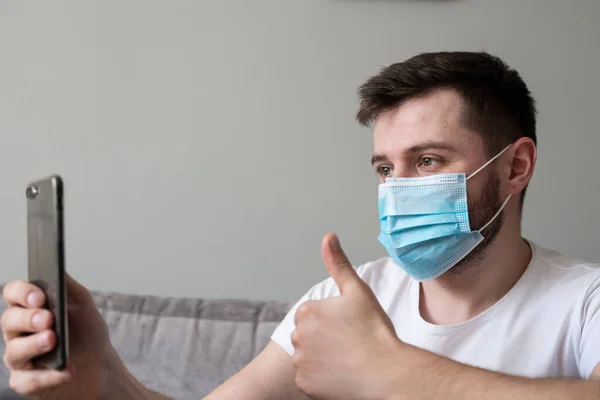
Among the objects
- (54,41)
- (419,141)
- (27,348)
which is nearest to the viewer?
(27,348)

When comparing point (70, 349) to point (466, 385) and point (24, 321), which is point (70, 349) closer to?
point (24, 321)

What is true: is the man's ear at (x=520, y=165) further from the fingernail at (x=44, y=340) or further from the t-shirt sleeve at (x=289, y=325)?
the fingernail at (x=44, y=340)

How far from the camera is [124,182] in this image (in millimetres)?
1708

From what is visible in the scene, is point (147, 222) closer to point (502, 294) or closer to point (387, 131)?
point (387, 131)

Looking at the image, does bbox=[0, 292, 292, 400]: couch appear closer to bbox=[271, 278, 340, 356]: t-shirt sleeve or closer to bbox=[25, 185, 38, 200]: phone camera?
bbox=[271, 278, 340, 356]: t-shirt sleeve

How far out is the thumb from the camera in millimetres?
745

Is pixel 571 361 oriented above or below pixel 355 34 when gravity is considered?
below

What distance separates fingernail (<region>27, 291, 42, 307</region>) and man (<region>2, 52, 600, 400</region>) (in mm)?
131

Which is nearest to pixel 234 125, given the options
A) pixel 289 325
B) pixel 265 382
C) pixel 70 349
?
pixel 289 325

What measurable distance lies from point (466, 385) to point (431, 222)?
0.42 m

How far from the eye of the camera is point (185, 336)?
146cm

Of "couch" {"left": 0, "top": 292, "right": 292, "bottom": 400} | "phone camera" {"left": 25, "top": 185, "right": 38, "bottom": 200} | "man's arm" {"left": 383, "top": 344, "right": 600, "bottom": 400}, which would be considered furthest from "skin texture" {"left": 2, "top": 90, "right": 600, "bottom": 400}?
"couch" {"left": 0, "top": 292, "right": 292, "bottom": 400}

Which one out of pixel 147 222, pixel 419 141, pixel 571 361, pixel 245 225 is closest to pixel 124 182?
pixel 147 222

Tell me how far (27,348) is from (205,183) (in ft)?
3.42
